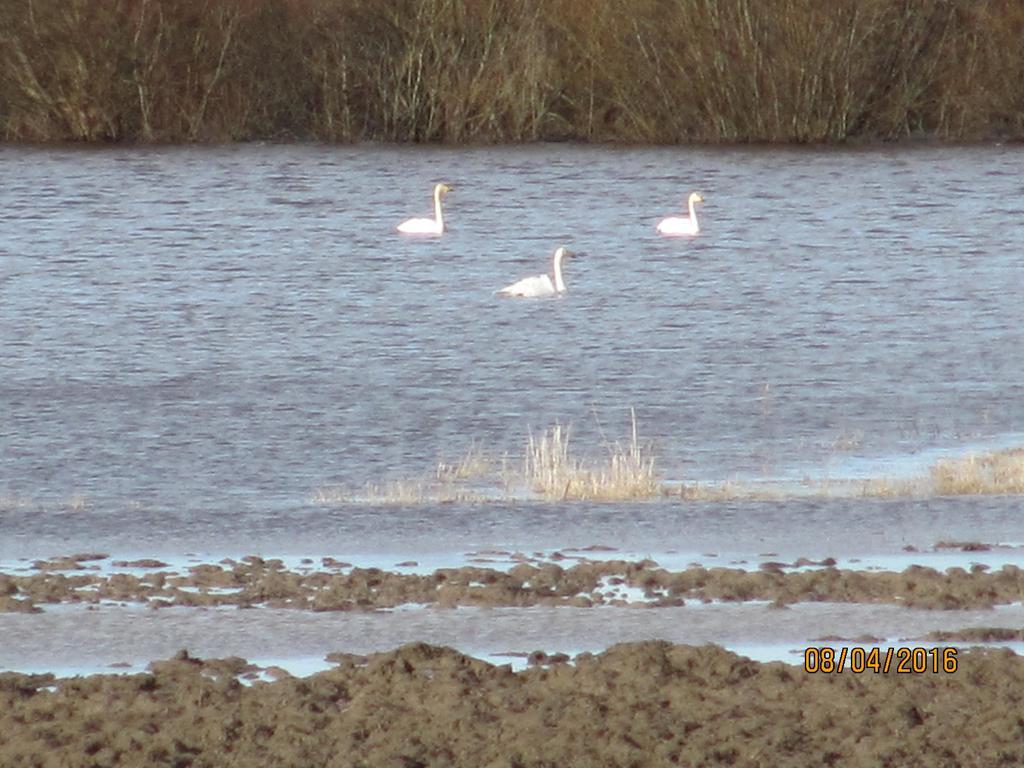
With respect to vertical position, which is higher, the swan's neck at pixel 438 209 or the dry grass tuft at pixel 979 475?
the dry grass tuft at pixel 979 475

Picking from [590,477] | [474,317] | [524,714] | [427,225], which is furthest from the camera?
[427,225]

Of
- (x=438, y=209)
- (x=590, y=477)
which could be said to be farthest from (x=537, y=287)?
(x=590, y=477)

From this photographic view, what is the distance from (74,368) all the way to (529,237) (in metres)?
11.2

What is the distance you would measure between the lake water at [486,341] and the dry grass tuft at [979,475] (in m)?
0.27

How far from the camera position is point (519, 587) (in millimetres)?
8820

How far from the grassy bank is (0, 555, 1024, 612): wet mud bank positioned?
28547mm

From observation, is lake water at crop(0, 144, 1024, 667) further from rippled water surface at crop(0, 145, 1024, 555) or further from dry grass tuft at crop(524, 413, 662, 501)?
dry grass tuft at crop(524, 413, 662, 501)

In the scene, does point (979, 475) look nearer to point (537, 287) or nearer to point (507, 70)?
point (537, 287)

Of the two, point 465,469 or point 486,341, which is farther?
point 486,341

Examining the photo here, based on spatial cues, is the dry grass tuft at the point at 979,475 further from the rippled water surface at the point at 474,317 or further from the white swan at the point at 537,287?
the white swan at the point at 537,287

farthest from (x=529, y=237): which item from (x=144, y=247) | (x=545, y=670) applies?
(x=545, y=670)
